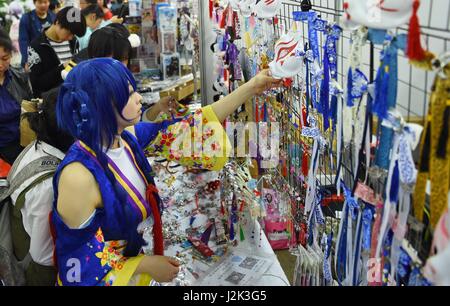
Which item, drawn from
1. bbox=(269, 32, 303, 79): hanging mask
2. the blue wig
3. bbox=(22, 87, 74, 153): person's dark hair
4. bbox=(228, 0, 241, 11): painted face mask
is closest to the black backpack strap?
bbox=(22, 87, 74, 153): person's dark hair

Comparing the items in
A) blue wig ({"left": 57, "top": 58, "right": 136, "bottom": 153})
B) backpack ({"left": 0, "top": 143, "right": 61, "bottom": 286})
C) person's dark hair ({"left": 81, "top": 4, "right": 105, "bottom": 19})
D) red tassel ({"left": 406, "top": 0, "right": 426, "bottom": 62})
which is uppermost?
red tassel ({"left": 406, "top": 0, "right": 426, "bottom": 62})

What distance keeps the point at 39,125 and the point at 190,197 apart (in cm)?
97

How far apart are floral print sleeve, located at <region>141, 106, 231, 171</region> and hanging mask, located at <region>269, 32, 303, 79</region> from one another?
0.43 meters

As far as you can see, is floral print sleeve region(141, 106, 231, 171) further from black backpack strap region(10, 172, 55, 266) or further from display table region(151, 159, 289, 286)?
black backpack strap region(10, 172, 55, 266)

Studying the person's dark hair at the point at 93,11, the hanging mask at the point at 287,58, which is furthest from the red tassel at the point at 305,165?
the person's dark hair at the point at 93,11

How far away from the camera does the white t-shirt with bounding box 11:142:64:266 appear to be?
1.24 metres

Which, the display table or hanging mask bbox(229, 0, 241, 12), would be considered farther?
hanging mask bbox(229, 0, 241, 12)

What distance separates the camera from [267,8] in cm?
139

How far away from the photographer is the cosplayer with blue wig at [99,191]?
1125 mm

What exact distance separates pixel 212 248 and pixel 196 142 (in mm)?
403

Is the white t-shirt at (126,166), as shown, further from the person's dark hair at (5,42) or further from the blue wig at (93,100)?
the person's dark hair at (5,42)

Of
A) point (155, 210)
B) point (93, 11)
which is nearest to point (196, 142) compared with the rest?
point (155, 210)

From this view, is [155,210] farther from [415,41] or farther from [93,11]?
[93,11]
